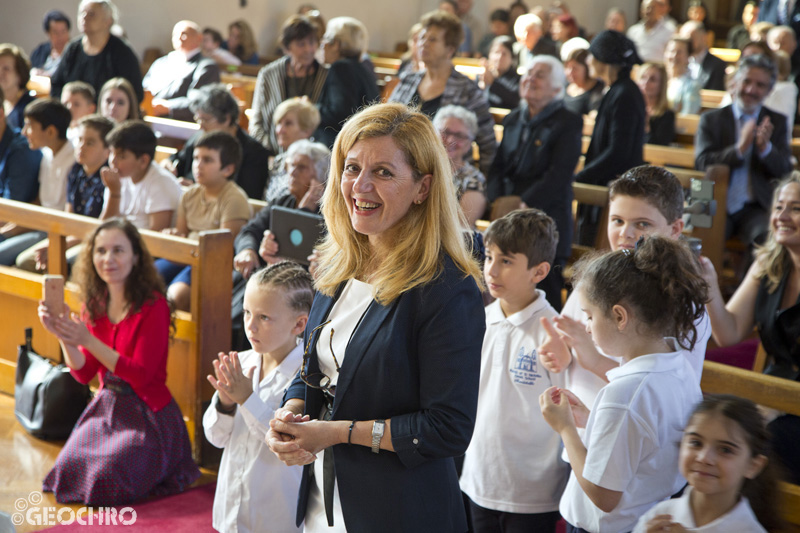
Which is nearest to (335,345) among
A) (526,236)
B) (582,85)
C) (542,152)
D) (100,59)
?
(526,236)

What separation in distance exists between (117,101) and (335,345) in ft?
14.3

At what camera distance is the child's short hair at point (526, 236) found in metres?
2.41

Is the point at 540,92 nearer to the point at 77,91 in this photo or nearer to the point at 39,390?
the point at 39,390

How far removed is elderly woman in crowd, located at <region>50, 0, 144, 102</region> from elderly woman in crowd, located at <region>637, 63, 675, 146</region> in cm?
355

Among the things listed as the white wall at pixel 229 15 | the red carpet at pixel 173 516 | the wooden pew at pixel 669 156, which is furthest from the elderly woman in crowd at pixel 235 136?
the white wall at pixel 229 15

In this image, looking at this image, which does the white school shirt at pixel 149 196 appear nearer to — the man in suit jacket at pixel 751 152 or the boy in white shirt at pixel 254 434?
the boy in white shirt at pixel 254 434

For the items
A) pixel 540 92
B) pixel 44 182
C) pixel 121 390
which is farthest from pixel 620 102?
pixel 44 182

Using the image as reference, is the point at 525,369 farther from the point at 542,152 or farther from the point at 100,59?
the point at 100,59

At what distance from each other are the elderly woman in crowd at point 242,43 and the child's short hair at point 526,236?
28.8 ft

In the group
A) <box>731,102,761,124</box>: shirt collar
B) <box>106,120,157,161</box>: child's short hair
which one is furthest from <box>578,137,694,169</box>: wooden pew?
<box>106,120,157,161</box>: child's short hair

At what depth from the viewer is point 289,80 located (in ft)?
18.6

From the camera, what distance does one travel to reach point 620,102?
182 inches

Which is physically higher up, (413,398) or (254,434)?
(413,398)

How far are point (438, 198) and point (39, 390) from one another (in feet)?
8.13
